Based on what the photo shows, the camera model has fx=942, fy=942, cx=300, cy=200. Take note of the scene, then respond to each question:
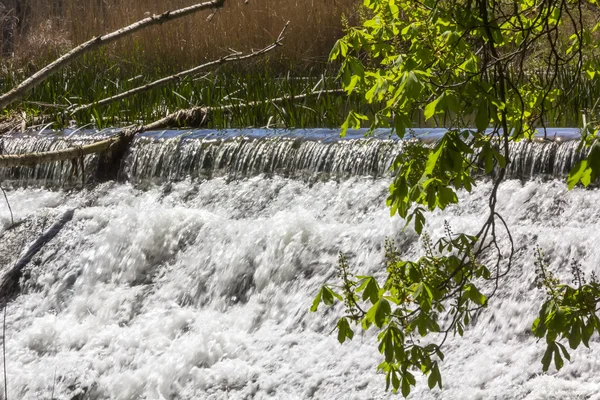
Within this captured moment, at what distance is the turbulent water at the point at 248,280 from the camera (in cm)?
430

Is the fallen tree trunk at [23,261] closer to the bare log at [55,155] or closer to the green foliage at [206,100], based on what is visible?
the bare log at [55,155]

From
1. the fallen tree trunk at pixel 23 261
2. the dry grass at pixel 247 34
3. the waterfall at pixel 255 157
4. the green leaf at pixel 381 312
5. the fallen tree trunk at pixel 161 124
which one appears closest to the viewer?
the green leaf at pixel 381 312

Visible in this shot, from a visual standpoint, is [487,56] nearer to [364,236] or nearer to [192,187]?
[364,236]

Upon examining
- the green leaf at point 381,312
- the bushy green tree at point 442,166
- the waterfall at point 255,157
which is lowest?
the waterfall at point 255,157

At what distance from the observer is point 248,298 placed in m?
5.18

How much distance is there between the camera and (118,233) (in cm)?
605

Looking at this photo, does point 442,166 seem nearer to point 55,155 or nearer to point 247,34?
point 55,155

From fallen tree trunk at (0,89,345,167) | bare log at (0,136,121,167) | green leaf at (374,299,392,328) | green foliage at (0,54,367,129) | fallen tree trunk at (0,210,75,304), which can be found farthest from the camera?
green foliage at (0,54,367,129)

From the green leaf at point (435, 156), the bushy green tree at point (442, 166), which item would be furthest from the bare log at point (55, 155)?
the green leaf at point (435, 156)

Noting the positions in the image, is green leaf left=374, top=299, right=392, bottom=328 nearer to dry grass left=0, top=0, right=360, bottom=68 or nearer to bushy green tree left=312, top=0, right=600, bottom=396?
bushy green tree left=312, top=0, right=600, bottom=396

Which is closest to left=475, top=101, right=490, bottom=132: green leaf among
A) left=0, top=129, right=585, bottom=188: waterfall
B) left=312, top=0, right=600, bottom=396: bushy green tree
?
left=312, top=0, right=600, bottom=396: bushy green tree

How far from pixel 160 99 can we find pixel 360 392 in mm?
5079

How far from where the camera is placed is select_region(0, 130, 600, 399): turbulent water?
4301 mm

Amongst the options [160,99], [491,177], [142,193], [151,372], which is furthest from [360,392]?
[160,99]
